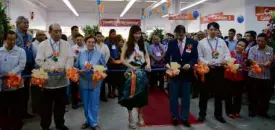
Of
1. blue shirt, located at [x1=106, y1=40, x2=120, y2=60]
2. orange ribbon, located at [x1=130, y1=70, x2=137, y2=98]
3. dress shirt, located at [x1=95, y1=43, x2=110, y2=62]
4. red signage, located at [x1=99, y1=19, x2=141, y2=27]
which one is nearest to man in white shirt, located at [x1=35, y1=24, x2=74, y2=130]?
orange ribbon, located at [x1=130, y1=70, x2=137, y2=98]

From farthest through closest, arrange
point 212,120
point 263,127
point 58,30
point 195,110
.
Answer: point 195,110 → point 212,120 → point 263,127 → point 58,30

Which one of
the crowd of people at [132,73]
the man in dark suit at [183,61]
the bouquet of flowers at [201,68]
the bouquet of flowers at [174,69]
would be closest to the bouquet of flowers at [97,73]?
the crowd of people at [132,73]

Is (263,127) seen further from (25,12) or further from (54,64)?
(25,12)

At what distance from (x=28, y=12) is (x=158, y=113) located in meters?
13.3

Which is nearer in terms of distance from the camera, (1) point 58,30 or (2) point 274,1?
(1) point 58,30

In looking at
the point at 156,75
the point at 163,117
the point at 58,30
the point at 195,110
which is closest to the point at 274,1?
the point at 156,75

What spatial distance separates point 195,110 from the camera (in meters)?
4.79

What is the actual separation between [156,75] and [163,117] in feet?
8.32

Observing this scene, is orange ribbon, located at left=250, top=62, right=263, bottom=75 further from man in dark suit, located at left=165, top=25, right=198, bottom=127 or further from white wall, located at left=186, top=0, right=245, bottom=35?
white wall, located at left=186, top=0, right=245, bottom=35

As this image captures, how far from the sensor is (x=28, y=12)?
1455cm

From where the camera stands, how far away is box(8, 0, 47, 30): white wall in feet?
38.5

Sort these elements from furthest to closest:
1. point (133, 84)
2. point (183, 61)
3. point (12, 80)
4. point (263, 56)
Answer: point (263, 56) < point (183, 61) < point (133, 84) < point (12, 80)

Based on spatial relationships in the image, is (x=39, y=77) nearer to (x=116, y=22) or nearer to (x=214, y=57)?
(x=214, y=57)

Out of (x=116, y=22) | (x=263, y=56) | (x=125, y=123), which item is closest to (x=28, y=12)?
(x=116, y=22)
